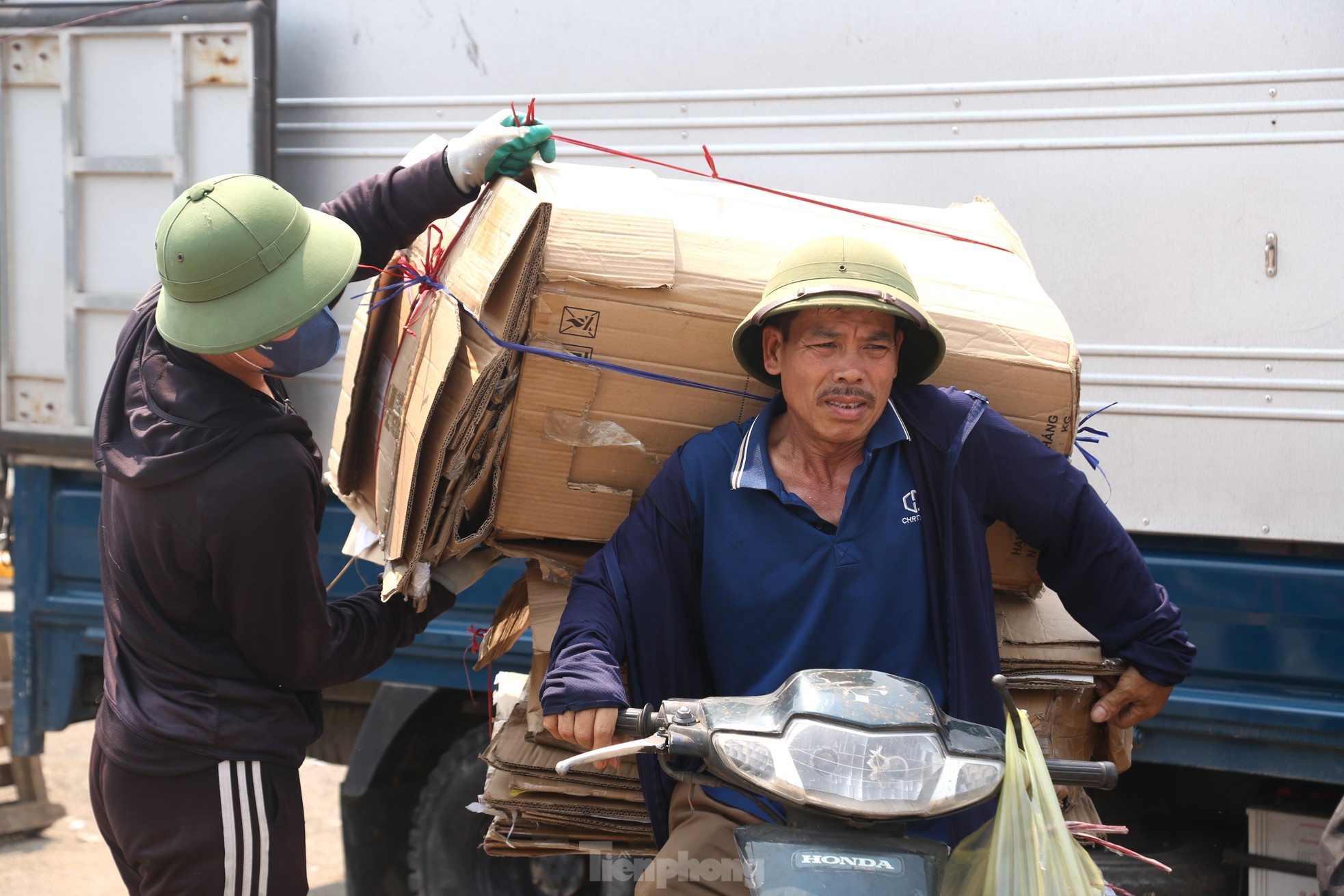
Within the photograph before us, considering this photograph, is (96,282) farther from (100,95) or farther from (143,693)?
(143,693)

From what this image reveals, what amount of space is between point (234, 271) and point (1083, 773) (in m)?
1.57

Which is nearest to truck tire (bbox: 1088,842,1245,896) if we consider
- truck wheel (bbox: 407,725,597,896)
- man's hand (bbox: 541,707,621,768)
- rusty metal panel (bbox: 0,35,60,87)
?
truck wheel (bbox: 407,725,597,896)

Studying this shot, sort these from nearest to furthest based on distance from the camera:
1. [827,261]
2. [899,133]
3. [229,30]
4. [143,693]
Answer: [827,261] → [143,693] → [899,133] → [229,30]

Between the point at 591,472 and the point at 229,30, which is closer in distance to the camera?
the point at 591,472

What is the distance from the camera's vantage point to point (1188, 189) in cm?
295

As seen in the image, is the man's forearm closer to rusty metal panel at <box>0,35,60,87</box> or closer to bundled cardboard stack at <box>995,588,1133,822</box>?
bundled cardboard stack at <box>995,588,1133,822</box>

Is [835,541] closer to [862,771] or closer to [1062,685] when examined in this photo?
[862,771]

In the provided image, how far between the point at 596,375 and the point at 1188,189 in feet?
5.82

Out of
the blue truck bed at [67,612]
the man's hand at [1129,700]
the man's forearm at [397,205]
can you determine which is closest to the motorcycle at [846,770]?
the man's hand at [1129,700]

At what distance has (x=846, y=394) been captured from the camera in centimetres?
201

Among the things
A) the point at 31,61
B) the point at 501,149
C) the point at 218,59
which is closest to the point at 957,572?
the point at 501,149

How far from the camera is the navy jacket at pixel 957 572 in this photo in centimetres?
201

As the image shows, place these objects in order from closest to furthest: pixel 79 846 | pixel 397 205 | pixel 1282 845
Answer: pixel 397 205 → pixel 1282 845 → pixel 79 846

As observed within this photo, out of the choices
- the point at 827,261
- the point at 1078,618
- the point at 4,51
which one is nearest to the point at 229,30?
the point at 4,51
